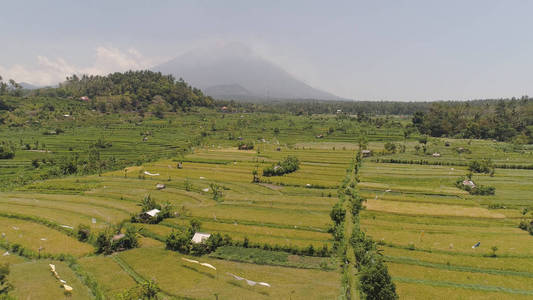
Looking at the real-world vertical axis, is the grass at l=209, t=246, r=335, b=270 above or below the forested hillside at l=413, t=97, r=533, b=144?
below

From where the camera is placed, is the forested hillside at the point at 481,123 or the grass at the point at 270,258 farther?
the forested hillside at the point at 481,123

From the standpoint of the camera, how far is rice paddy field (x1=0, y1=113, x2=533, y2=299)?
19359 millimetres

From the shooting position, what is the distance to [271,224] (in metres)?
28.8

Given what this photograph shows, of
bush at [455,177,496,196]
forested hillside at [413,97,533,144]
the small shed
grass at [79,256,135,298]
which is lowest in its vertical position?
grass at [79,256,135,298]

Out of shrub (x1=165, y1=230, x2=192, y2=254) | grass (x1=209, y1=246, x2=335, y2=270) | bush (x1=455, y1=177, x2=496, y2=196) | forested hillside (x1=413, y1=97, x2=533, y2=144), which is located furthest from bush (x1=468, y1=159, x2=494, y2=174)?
shrub (x1=165, y1=230, x2=192, y2=254)

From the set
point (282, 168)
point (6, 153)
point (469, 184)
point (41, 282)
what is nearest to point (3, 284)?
point (41, 282)

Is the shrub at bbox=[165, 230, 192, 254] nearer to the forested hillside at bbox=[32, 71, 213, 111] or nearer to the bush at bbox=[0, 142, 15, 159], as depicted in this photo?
the bush at bbox=[0, 142, 15, 159]

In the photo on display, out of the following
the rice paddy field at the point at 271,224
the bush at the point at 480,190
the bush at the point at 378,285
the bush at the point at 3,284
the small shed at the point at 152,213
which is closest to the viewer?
the bush at the point at 378,285


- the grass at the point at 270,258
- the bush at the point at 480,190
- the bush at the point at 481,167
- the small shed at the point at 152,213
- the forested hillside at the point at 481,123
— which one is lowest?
the grass at the point at 270,258

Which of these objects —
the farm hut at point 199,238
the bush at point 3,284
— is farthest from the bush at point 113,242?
the bush at point 3,284

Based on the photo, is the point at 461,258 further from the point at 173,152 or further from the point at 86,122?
the point at 86,122

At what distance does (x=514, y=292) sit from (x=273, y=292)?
52.8 ft

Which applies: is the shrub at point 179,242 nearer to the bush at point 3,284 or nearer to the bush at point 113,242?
the bush at point 113,242

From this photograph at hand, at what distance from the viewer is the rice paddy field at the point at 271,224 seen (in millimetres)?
19359
